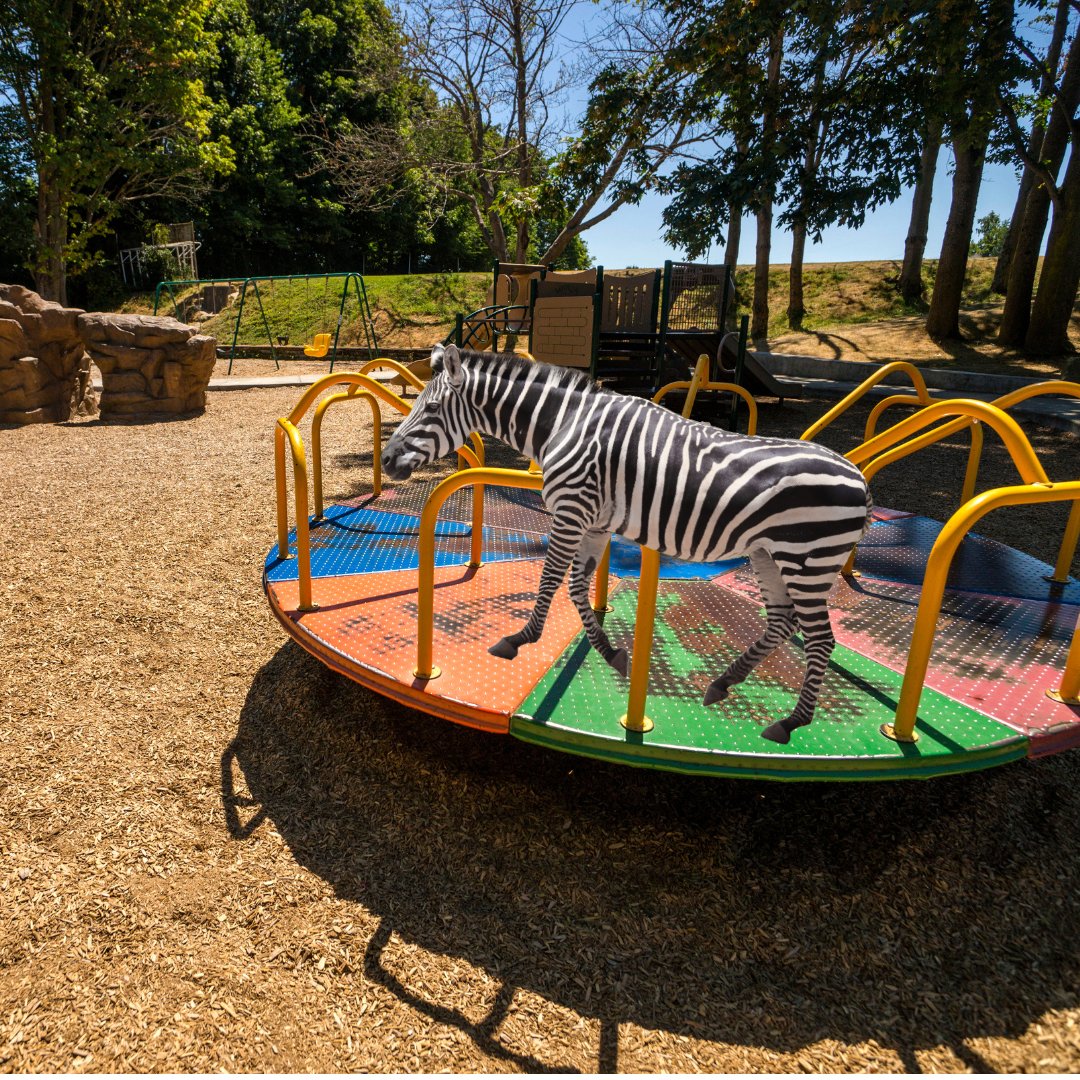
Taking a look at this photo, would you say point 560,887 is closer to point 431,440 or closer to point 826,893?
point 826,893

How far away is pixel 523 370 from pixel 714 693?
1.46 metres

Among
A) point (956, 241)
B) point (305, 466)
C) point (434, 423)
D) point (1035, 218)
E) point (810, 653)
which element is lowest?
point (810, 653)

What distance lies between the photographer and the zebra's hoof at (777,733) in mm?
2527

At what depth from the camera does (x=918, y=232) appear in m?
19.6

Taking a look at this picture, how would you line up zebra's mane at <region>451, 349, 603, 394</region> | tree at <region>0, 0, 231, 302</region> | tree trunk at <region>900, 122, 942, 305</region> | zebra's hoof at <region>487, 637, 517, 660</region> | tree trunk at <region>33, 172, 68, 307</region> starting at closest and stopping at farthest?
1. zebra's mane at <region>451, 349, 603, 394</region>
2. zebra's hoof at <region>487, 637, 517, 660</region>
3. tree at <region>0, 0, 231, 302</region>
4. tree trunk at <region>33, 172, 68, 307</region>
5. tree trunk at <region>900, 122, 942, 305</region>

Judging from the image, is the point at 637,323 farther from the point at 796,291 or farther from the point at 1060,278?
the point at 796,291

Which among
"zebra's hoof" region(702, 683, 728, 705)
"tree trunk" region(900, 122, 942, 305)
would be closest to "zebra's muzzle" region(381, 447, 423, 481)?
"zebra's hoof" region(702, 683, 728, 705)

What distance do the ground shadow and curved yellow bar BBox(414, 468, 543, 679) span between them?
70 centimetres

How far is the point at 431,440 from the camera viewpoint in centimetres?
288

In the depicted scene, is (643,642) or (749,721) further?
(749,721)

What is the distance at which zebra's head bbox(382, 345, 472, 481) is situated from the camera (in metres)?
2.82

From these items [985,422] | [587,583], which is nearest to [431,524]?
[587,583]

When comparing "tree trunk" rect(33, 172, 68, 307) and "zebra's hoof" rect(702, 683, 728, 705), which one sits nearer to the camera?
"zebra's hoof" rect(702, 683, 728, 705)

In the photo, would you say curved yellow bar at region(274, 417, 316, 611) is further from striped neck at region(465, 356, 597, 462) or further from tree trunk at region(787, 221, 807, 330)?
tree trunk at region(787, 221, 807, 330)
